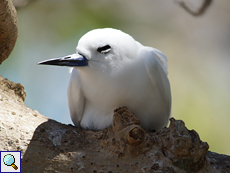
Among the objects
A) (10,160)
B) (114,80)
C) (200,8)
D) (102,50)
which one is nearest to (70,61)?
(102,50)

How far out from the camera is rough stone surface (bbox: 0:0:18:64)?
383 centimetres

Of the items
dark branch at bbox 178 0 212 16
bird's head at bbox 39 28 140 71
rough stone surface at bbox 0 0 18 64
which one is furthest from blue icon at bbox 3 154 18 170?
dark branch at bbox 178 0 212 16

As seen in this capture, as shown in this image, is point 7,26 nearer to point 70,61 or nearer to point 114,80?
point 70,61

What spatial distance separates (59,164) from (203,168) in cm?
143

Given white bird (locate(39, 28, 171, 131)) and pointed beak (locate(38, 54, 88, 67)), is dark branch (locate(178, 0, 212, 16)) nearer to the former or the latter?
white bird (locate(39, 28, 171, 131))

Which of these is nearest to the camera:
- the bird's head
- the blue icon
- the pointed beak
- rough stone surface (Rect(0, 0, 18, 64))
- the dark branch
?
the blue icon

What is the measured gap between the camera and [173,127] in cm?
309

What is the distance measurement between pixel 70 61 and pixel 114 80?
0.59m

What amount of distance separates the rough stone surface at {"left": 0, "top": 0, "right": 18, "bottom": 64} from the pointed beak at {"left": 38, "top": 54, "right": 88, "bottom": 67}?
3.64ft

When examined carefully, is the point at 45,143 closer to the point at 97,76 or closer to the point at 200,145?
the point at 97,76

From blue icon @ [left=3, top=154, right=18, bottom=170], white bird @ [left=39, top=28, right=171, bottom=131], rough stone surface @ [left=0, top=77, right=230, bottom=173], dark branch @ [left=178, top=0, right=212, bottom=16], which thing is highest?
dark branch @ [left=178, top=0, right=212, bottom=16]

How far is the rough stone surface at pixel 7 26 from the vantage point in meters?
3.83

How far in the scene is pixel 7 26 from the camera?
3982mm

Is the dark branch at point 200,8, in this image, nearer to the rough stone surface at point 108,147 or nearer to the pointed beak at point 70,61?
the pointed beak at point 70,61
